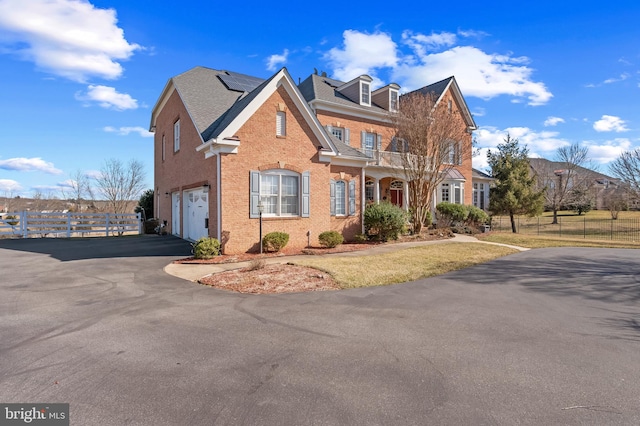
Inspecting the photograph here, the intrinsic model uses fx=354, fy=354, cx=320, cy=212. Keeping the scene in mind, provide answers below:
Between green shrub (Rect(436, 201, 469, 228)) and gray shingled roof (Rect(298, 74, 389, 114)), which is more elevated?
gray shingled roof (Rect(298, 74, 389, 114))

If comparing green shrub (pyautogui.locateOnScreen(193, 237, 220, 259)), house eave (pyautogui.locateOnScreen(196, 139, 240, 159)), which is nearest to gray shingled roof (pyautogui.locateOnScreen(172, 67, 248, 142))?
house eave (pyautogui.locateOnScreen(196, 139, 240, 159))

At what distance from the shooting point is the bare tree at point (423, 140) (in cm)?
1938

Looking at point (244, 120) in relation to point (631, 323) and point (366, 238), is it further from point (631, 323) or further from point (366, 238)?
point (631, 323)

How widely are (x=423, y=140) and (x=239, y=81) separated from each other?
11449mm

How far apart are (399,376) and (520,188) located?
27819mm

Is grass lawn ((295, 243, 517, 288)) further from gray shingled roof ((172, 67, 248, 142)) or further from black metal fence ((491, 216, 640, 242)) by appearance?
black metal fence ((491, 216, 640, 242))

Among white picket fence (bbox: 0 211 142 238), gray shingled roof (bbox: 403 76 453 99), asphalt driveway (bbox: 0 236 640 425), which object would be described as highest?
gray shingled roof (bbox: 403 76 453 99)

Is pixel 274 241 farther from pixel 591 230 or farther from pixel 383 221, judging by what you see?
pixel 591 230

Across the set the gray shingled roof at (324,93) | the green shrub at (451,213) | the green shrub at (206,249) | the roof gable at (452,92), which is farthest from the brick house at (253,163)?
the roof gable at (452,92)

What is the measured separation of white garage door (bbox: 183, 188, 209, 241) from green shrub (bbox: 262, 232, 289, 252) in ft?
9.22

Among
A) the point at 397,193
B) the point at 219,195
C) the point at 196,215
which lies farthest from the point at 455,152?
the point at 196,215

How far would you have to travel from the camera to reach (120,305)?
6.96m

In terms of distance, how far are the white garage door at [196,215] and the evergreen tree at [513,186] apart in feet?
74.4

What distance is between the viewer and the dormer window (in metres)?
24.5
